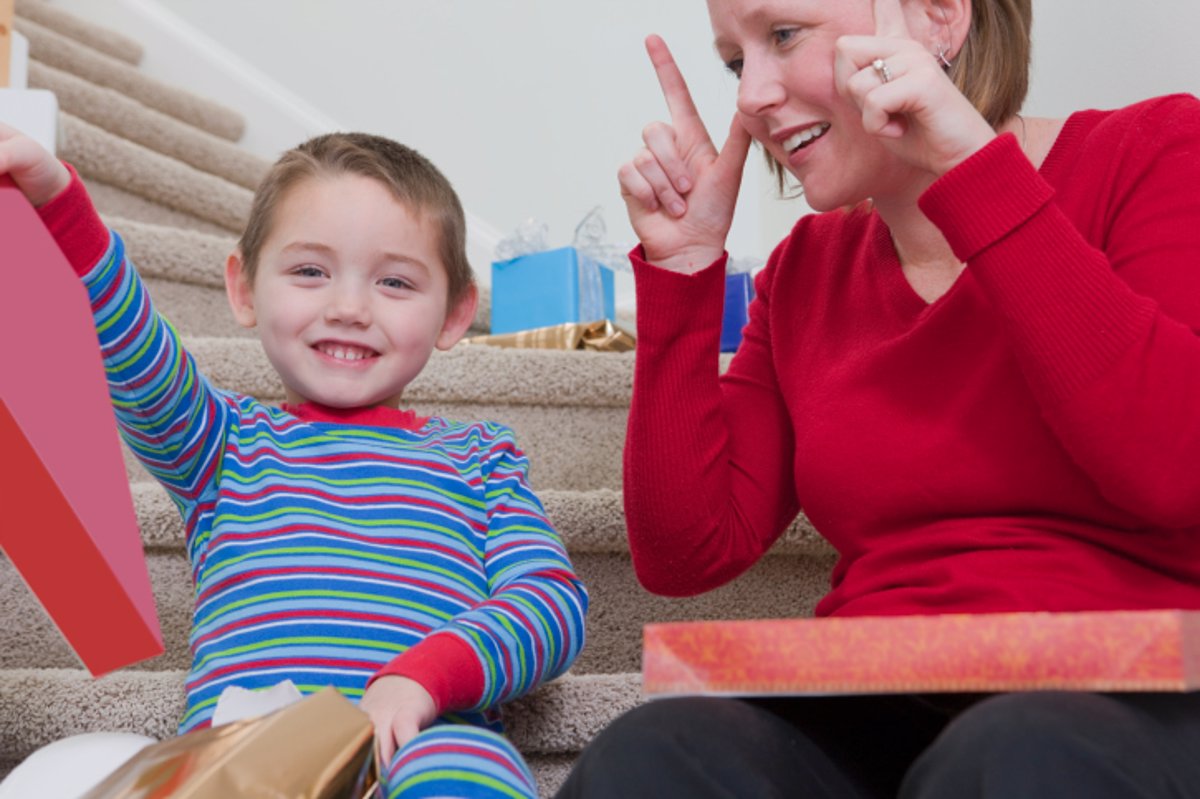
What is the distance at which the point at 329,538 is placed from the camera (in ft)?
3.21

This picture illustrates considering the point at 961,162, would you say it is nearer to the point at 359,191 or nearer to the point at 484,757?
the point at 484,757

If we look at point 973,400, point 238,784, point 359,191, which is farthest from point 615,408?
point 238,784

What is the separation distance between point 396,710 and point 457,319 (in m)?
0.46

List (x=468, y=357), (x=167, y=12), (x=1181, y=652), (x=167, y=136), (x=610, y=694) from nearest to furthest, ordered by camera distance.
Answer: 1. (x=1181, y=652)
2. (x=610, y=694)
3. (x=468, y=357)
4. (x=167, y=136)
5. (x=167, y=12)

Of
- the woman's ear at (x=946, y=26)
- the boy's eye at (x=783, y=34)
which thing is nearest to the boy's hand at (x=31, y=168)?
the boy's eye at (x=783, y=34)

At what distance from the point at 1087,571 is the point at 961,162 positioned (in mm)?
254

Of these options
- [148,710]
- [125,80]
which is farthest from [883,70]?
[125,80]

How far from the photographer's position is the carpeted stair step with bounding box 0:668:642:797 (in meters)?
1.00

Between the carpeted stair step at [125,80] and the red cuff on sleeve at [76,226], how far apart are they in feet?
6.14

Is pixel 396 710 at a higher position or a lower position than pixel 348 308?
lower

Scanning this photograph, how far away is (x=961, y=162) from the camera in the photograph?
0.75 m

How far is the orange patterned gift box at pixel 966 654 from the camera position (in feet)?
1.55

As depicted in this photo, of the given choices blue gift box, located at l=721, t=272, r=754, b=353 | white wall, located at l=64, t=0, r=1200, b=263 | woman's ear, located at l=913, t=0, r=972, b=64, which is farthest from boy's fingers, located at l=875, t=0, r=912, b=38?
white wall, located at l=64, t=0, r=1200, b=263

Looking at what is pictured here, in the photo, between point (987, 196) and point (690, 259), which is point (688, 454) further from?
point (987, 196)
